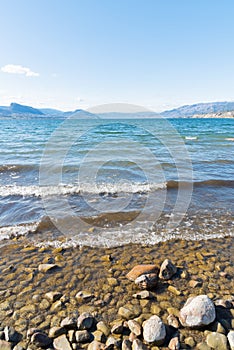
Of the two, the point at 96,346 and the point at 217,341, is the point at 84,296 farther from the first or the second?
the point at 217,341

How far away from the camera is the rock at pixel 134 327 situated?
285 cm

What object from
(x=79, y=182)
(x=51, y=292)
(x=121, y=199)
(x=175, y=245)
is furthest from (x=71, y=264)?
(x=79, y=182)

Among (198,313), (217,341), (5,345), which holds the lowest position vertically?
(5,345)

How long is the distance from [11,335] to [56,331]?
0.59 meters

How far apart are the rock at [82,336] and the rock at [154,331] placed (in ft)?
2.46

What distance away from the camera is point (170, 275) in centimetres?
392

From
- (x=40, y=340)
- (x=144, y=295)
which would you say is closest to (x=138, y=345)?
(x=144, y=295)

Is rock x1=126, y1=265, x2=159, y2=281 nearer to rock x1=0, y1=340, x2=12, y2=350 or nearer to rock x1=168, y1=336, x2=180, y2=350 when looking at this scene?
rock x1=168, y1=336, x2=180, y2=350

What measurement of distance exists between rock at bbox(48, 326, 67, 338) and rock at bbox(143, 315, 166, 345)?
110cm

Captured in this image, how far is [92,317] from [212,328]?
1.65m

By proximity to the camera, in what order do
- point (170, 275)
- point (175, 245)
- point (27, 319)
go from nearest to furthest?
point (27, 319) → point (170, 275) → point (175, 245)

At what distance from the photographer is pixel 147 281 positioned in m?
3.65

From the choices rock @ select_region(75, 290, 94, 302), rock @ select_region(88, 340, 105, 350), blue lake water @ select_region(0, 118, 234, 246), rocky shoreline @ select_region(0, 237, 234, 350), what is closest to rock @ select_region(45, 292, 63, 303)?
rocky shoreline @ select_region(0, 237, 234, 350)

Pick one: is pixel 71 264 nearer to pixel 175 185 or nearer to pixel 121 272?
pixel 121 272
